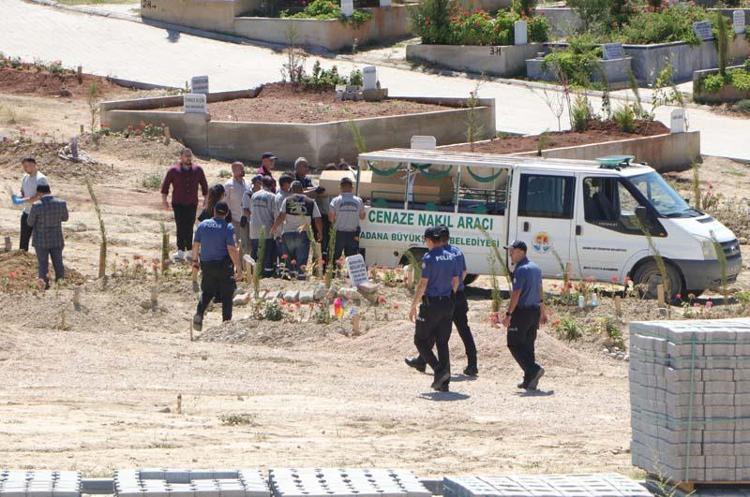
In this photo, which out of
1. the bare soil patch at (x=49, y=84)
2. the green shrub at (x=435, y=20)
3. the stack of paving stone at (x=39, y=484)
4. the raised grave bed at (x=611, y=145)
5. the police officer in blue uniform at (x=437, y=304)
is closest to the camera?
the stack of paving stone at (x=39, y=484)

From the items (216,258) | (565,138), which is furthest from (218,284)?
(565,138)

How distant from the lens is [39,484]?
34.4ft

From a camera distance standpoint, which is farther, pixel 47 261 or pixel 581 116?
pixel 581 116

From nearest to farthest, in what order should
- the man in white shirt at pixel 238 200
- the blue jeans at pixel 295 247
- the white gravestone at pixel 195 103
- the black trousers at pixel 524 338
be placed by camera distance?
the black trousers at pixel 524 338 < the blue jeans at pixel 295 247 < the man in white shirt at pixel 238 200 < the white gravestone at pixel 195 103

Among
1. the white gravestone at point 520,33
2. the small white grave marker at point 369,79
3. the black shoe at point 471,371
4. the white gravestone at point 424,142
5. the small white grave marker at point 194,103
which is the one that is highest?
the white gravestone at point 520,33

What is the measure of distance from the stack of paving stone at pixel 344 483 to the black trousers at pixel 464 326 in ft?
14.4

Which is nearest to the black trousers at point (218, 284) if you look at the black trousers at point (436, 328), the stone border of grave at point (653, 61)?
the black trousers at point (436, 328)

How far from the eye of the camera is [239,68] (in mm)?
36500

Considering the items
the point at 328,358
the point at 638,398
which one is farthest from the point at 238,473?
the point at 328,358

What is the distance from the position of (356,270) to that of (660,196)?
427cm

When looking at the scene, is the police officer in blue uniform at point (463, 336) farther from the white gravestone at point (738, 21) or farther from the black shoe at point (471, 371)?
the white gravestone at point (738, 21)

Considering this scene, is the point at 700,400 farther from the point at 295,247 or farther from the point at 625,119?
the point at 625,119

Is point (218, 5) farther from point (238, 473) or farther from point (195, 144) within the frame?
point (238, 473)

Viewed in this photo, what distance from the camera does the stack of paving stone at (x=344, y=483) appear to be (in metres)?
10.5
